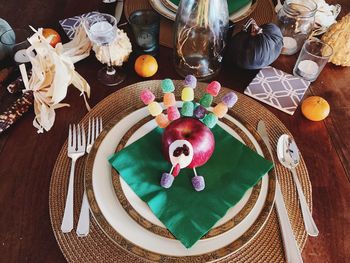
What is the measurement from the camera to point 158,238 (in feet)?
1.58

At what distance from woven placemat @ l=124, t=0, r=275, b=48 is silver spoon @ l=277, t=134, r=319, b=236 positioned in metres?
0.34

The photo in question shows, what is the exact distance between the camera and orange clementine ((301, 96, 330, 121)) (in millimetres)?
652

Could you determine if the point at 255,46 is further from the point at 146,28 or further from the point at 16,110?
the point at 16,110

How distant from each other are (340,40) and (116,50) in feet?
1.55

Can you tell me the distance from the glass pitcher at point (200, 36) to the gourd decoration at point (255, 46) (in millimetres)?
33

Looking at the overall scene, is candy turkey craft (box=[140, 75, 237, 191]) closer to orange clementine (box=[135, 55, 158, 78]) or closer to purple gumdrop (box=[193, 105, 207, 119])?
purple gumdrop (box=[193, 105, 207, 119])

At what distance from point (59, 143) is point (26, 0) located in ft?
1.91

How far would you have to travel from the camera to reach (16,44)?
0.75 m

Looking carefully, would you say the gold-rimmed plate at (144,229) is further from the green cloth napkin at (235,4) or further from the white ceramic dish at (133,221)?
the green cloth napkin at (235,4)

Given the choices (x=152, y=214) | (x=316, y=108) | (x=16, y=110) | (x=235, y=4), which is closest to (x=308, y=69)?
(x=316, y=108)

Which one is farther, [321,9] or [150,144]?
[321,9]

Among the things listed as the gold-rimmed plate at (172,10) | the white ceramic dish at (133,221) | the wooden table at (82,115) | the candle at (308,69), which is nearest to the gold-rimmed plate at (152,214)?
the white ceramic dish at (133,221)

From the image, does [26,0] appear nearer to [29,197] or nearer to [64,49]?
[64,49]

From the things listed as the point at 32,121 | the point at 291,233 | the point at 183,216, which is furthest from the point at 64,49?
the point at 291,233
